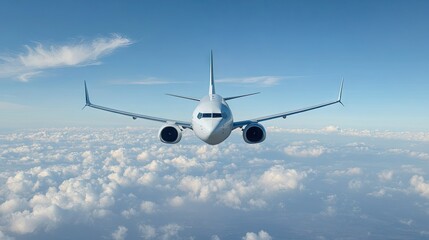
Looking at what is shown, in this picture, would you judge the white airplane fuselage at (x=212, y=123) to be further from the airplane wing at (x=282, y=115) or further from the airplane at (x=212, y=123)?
the airplane wing at (x=282, y=115)

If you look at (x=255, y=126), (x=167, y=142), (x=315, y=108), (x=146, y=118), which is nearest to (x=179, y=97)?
(x=146, y=118)

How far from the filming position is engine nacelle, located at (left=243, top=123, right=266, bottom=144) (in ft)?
84.9

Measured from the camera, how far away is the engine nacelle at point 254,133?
2589 centimetres

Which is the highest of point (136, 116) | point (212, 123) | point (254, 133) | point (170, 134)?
point (136, 116)

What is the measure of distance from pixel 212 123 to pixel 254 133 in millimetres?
6009

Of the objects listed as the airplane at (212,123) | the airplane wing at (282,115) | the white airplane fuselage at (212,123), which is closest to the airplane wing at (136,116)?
the airplane at (212,123)

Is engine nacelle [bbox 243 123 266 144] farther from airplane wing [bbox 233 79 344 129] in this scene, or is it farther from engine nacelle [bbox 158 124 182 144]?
engine nacelle [bbox 158 124 182 144]

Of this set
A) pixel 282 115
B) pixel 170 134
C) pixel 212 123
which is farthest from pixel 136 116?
pixel 282 115

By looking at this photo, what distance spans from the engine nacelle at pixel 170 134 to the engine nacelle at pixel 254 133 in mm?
6331

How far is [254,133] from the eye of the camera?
26141mm

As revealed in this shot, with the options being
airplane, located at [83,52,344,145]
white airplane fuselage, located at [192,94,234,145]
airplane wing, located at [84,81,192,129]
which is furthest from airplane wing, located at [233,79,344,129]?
airplane wing, located at [84,81,192,129]

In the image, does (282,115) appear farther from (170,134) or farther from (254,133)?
(170,134)

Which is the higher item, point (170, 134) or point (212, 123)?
point (212, 123)

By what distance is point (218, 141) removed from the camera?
2281 centimetres
